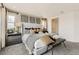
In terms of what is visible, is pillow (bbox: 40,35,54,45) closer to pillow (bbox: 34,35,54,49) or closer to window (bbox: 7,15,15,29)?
pillow (bbox: 34,35,54,49)

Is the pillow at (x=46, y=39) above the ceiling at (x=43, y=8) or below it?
below

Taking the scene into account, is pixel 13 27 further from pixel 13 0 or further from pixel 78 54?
pixel 78 54

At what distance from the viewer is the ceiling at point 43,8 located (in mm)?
1939

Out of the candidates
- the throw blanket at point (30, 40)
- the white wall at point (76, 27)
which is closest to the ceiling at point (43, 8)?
the white wall at point (76, 27)

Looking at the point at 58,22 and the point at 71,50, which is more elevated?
the point at 58,22

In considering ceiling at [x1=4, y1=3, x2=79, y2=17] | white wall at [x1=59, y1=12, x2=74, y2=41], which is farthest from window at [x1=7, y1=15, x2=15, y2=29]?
white wall at [x1=59, y1=12, x2=74, y2=41]

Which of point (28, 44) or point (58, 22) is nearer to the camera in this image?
point (28, 44)

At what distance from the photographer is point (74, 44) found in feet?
6.66

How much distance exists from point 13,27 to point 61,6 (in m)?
1.10

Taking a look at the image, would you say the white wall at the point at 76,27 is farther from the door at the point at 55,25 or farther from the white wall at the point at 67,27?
the door at the point at 55,25

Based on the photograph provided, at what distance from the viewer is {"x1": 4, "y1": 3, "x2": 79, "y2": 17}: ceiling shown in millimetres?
1939

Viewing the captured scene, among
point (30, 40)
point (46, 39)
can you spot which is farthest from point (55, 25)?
point (30, 40)
